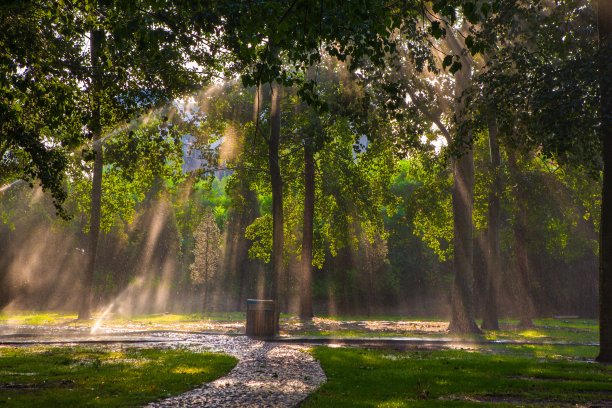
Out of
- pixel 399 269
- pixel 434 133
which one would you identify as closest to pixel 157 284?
pixel 399 269

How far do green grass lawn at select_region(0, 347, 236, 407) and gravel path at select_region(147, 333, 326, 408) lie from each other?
406mm

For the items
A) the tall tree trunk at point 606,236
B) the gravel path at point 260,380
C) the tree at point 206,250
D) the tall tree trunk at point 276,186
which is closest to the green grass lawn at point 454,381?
the gravel path at point 260,380

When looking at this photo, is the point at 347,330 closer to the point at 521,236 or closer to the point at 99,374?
the point at 521,236

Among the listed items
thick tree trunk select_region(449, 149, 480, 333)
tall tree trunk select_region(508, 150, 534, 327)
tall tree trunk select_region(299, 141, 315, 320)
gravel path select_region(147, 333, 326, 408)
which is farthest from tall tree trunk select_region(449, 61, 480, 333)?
gravel path select_region(147, 333, 326, 408)

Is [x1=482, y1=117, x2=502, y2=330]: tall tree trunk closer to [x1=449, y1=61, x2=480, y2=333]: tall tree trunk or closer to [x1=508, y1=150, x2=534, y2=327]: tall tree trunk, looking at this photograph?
[x1=508, y1=150, x2=534, y2=327]: tall tree trunk

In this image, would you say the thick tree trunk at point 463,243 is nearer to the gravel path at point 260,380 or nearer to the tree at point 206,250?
the gravel path at point 260,380

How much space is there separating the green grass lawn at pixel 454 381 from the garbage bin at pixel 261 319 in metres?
6.39

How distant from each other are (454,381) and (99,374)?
659 centimetres

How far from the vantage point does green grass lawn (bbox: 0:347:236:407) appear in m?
9.78

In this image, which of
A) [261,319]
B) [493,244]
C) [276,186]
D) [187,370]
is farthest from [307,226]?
[187,370]

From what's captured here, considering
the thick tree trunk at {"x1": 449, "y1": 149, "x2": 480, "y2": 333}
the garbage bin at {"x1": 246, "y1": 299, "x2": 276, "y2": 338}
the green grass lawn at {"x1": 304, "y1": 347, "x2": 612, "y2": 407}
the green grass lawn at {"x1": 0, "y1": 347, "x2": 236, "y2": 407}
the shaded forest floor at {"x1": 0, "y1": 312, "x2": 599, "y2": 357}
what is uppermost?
the thick tree trunk at {"x1": 449, "y1": 149, "x2": 480, "y2": 333}

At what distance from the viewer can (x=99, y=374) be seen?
12.7 meters

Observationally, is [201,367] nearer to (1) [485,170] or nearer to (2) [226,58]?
(2) [226,58]

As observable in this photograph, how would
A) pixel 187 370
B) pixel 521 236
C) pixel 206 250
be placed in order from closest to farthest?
pixel 187 370, pixel 521 236, pixel 206 250
